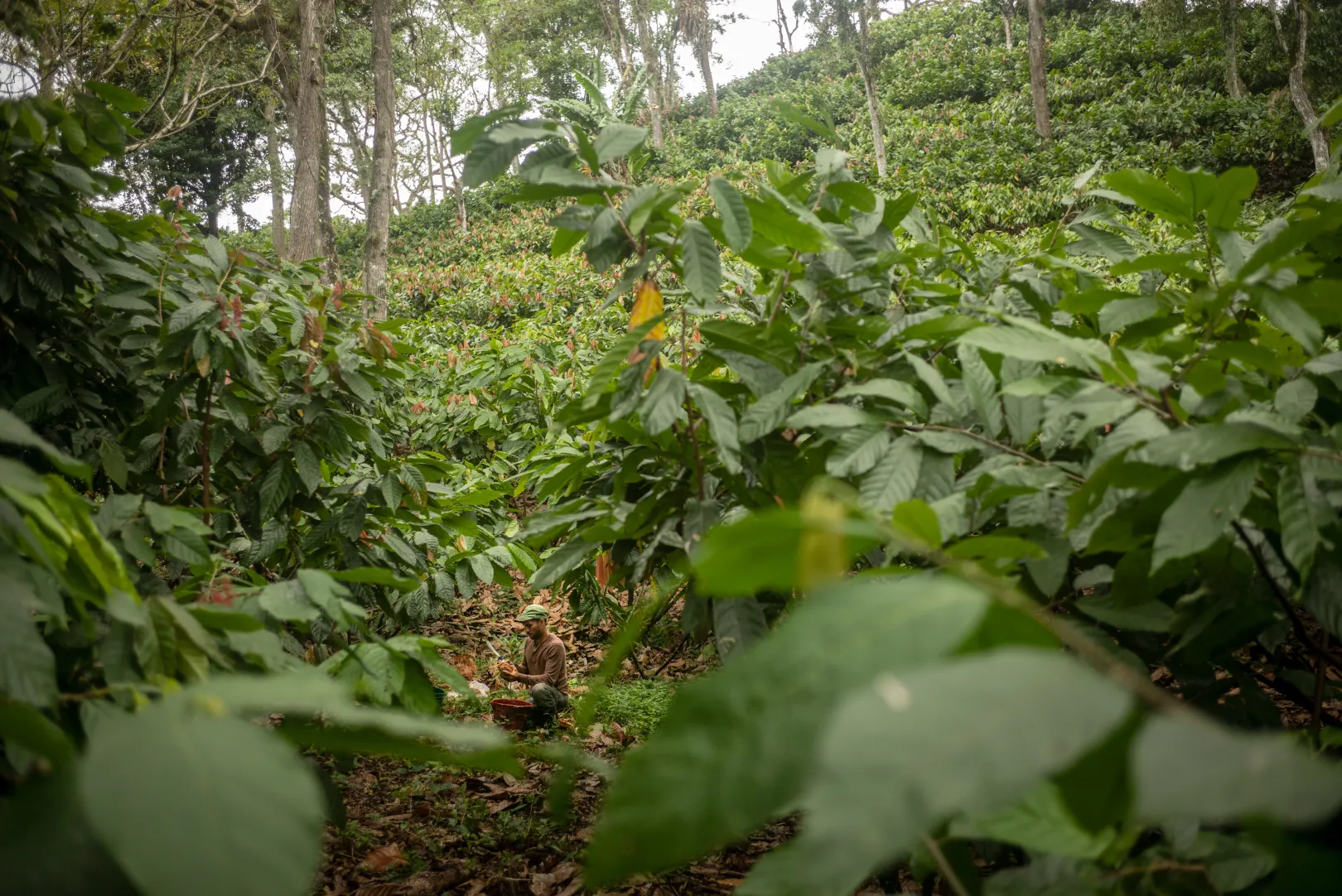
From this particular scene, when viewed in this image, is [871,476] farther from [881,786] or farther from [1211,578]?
[881,786]

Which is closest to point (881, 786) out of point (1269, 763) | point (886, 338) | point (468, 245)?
point (1269, 763)

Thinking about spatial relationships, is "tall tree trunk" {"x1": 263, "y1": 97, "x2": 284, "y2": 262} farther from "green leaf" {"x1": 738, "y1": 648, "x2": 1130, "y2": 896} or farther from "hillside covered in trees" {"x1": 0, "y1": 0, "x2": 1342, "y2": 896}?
"green leaf" {"x1": 738, "y1": 648, "x2": 1130, "y2": 896}

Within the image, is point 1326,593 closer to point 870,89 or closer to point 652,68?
point 870,89

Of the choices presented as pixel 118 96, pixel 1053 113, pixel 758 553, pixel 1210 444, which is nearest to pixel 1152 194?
pixel 1210 444

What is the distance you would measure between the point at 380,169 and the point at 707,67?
2065 cm

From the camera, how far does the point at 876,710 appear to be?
0.30 metres

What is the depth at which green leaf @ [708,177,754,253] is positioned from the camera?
1.09 metres

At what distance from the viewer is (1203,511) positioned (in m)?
0.71

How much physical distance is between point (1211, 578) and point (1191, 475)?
0.71 ft

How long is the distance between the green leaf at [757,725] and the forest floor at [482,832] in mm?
1469

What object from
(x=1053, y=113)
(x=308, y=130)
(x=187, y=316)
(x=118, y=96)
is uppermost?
(x=1053, y=113)

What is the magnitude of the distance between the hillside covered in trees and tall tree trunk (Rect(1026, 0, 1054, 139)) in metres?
17.0

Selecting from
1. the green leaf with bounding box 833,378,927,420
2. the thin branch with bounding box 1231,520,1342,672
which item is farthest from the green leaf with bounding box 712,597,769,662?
the thin branch with bounding box 1231,520,1342,672

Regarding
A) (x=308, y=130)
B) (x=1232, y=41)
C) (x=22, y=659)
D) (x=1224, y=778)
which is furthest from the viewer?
(x=1232, y=41)
